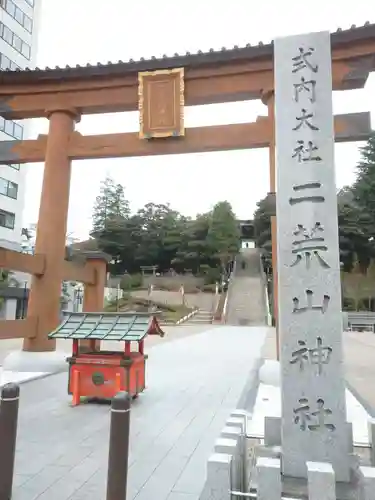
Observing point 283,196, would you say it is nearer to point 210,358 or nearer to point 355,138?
point 355,138

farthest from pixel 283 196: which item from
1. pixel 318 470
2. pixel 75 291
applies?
pixel 75 291

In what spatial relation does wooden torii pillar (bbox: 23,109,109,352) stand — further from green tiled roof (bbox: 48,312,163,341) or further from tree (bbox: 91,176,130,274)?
tree (bbox: 91,176,130,274)

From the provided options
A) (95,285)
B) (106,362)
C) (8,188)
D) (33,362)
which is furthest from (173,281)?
(106,362)

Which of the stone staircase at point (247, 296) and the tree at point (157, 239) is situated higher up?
the tree at point (157, 239)

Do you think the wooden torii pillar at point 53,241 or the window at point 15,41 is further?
the window at point 15,41

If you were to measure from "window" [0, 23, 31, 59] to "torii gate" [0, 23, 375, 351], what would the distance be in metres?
24.0

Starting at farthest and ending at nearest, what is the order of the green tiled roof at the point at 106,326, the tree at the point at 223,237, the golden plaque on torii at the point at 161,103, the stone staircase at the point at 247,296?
1. the tree at the point at 223,237
2. the stone staircase at the point at 247,296
3. the golden plaque on torii at the point at 161,103
4. the green tiled roof at the point at 106,326

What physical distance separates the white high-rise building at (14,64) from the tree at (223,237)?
21047mm

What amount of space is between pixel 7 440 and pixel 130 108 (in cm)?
783

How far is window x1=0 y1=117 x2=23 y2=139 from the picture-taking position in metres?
28.5

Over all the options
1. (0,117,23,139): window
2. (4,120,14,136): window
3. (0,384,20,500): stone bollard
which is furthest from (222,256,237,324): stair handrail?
(0,384,20,500): stone bollard

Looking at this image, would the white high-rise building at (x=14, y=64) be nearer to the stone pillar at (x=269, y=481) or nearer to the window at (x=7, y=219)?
the window at (x=7, y=219)

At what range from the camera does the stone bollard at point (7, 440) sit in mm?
2871

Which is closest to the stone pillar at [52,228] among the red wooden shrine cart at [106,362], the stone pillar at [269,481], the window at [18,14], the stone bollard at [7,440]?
the red wooden shrine cart at [106,362]
